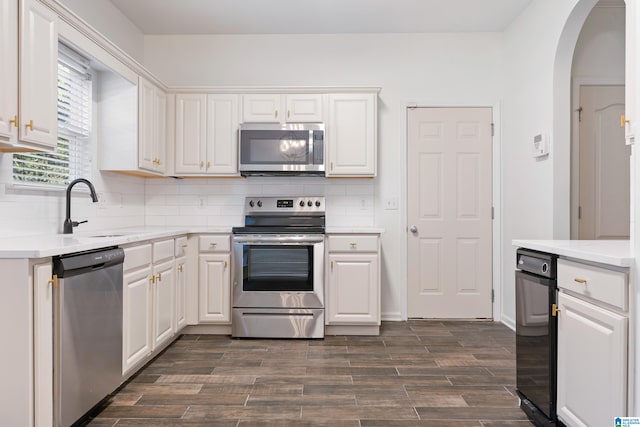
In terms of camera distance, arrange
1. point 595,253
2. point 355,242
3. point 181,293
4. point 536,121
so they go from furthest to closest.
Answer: point 355,242
point 181,293
point 536,121
point 595,253

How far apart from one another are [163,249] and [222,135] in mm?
1276

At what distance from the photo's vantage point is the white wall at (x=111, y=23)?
315 cm

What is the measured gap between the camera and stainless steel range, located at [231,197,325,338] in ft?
11.7

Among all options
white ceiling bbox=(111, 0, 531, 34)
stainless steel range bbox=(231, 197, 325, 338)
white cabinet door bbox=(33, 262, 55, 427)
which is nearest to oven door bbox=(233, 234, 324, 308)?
stainless steel range bbox=(231, 197, 325, 338)

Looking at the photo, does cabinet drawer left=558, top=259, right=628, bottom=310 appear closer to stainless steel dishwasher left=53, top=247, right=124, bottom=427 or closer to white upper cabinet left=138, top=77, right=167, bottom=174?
stainless steel dishwasher left=53, top=247, right=124, bottom=427

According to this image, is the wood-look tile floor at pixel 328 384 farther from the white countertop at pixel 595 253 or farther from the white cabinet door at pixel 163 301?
the white countertop at pixel 595 253

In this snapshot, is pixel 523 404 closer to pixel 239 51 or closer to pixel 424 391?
pixel 424 391

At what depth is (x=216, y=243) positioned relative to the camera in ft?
12.0

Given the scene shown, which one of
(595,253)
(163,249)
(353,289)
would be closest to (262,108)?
(163,249)

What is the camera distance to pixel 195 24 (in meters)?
3.97

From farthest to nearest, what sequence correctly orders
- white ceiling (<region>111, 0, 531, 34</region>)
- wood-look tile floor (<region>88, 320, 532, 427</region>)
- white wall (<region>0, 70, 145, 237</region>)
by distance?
white ceiling (<region>111, 0, 531, 34</region>) < white wall (<region>0, 70, 145, 237</region>) < wood-look tile floor (<region>88, 320, 532, 427</region>)

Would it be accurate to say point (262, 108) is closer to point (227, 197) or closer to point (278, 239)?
point (227, 197)

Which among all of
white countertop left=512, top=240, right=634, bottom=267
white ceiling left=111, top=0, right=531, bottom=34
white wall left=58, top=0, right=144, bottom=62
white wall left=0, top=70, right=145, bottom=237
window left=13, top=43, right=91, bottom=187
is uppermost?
white ceiling left=111, top=0, right=531, bottom=34

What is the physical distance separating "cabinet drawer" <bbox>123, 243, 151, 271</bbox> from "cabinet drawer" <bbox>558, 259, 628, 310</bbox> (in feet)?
7.57
